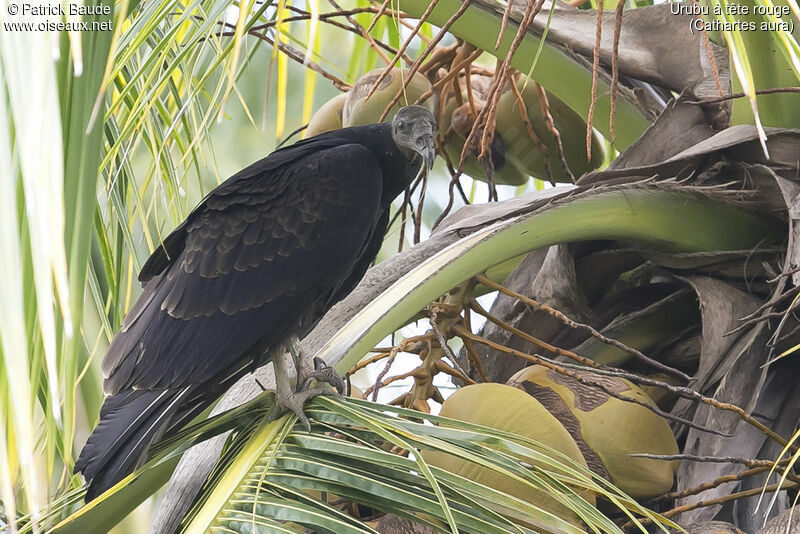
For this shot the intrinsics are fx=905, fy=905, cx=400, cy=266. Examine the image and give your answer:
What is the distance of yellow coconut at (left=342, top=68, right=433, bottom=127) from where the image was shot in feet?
6.90

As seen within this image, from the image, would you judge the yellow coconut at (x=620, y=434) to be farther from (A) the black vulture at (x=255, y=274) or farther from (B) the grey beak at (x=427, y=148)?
(B) the grey beak at (x=427, y=148)

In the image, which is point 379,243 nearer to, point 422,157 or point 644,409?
point 422,157

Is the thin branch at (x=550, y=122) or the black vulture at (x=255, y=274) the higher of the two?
the thin branch at (x=550, y=122)

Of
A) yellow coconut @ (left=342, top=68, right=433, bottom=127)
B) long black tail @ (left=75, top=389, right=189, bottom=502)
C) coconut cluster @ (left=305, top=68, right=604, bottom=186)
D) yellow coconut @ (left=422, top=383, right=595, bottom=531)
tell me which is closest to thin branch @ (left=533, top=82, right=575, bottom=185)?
coconut cluster @ (left=305, top=68, right=604, bottom=186)

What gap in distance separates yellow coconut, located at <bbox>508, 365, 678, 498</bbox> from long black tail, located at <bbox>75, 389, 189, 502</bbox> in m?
0.66

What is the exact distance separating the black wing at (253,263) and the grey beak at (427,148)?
0.11 meters

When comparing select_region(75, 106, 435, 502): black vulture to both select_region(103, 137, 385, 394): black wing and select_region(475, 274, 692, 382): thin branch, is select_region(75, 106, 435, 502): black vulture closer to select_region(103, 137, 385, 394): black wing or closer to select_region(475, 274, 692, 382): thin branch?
select_region(103, 137, 385, 394): black wing

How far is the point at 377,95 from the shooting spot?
2.12 metres

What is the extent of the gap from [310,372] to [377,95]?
0.79m

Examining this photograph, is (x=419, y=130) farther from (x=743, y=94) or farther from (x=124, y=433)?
(x=124, y=433)

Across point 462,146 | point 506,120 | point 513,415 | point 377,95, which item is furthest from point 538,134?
point 513,415

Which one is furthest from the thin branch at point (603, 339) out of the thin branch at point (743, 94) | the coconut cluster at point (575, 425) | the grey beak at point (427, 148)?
the thin branch at point (743, 94)

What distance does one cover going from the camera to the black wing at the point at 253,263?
1582mm

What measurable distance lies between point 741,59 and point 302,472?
74 centimetres
